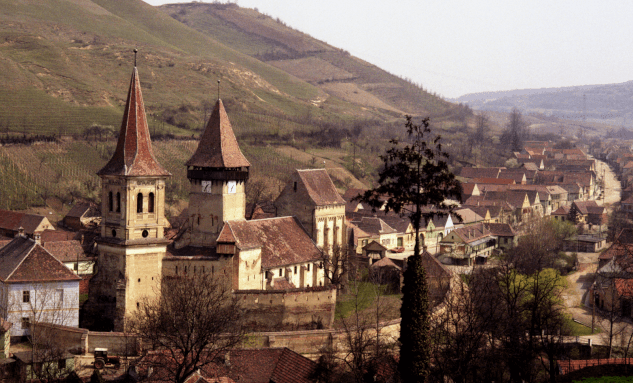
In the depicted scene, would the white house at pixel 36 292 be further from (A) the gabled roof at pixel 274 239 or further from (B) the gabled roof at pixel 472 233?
(B) the gabled roof at pixel 472 233

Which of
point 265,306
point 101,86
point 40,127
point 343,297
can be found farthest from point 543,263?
point 101,86

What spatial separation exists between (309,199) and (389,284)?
1092 cm

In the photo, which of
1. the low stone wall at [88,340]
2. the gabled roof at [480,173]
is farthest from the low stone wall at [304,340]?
the gabled roof at [480,173]

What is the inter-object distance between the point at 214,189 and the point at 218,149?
3.44 m

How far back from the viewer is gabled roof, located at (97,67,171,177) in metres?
56.9

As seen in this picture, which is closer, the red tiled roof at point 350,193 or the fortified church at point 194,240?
the fortified church at point 194,240

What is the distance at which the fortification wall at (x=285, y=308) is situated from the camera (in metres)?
56.3

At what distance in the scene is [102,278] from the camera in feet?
186

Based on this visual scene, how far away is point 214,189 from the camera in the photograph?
64.8 meters

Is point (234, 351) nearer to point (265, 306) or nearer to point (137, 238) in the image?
point (265, 306)

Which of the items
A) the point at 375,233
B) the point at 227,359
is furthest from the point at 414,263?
the point at 375,233

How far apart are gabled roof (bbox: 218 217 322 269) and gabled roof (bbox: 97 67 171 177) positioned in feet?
24.3

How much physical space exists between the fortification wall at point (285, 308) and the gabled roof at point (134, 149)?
1146 centimetres

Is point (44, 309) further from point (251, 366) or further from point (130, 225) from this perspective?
point (251, 366)
